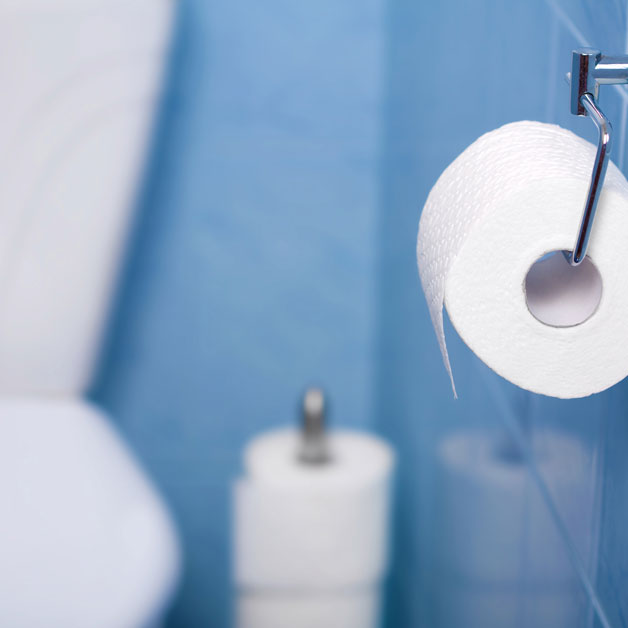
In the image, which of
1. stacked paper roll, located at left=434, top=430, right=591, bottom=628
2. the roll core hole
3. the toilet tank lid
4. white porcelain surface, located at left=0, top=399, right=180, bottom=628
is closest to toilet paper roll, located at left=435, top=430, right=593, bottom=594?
stacked paper roll, located at left=434, top=430, right=591, bottom=628

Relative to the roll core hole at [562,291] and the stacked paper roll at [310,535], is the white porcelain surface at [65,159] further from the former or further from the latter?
the roll core hole at [562,291]

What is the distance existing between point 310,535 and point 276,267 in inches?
14.5

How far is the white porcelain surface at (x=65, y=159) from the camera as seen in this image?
877 millimetres

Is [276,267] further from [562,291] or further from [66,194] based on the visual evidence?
[562,291]

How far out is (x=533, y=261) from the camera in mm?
289

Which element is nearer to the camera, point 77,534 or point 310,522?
point 77,534

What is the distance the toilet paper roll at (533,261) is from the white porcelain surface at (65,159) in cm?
66

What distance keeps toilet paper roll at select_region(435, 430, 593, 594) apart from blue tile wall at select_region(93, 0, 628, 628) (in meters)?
0.06

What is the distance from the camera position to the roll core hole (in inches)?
12.1

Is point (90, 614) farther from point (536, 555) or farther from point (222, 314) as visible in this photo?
point (222, 314)

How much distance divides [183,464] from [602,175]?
3.20 ft

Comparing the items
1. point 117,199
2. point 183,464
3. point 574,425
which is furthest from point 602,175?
point 183,464

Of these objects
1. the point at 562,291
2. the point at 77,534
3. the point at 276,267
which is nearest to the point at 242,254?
the point at 276,267

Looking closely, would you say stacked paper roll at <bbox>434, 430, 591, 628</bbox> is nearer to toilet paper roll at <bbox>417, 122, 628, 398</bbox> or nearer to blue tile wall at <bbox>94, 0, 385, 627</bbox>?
toilet paper roll at <bbox>417, 122, 628, 398</bbox>
